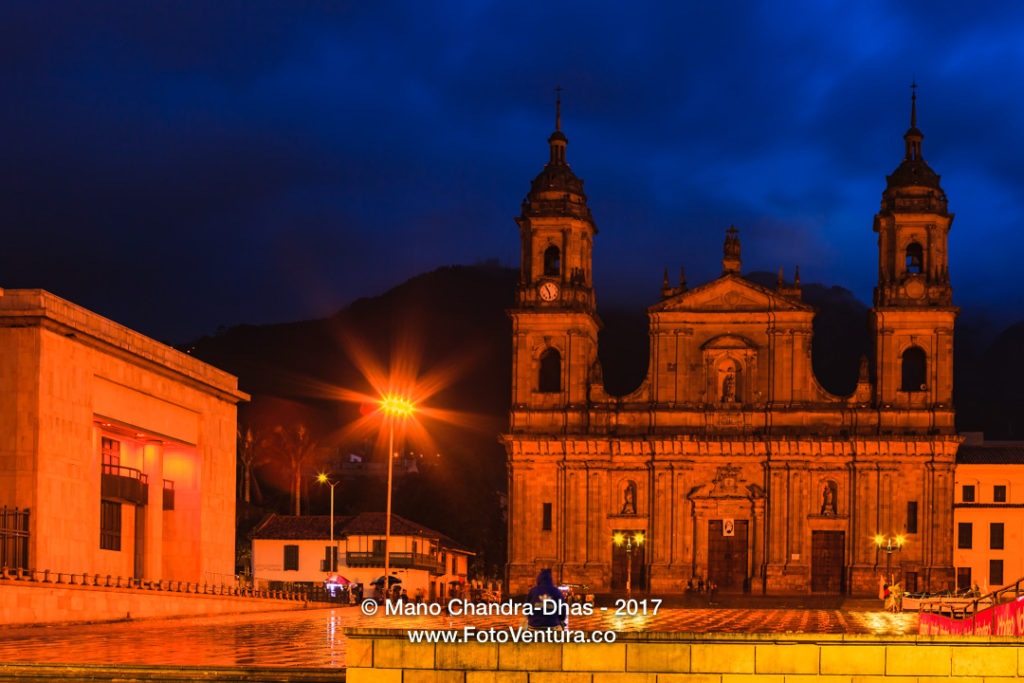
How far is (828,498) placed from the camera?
215 ft

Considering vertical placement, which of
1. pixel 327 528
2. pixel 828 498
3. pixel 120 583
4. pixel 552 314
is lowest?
pixel 327 528

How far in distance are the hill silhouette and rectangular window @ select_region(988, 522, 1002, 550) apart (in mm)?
39821

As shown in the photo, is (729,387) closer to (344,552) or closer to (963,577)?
(963,577)

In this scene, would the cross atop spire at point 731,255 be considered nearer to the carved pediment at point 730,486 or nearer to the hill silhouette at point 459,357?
the carved pediment at point 730,486

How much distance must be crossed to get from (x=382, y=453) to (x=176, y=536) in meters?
55.7

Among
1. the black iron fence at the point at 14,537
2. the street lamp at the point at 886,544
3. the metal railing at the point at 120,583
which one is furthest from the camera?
the street lamp at the point at 886,544

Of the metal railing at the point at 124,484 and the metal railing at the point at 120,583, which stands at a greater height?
the metal railing at the point at 124,484

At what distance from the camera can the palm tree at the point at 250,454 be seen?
304 ft

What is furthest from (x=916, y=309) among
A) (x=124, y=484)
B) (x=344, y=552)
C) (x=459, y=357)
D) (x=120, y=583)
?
(x=459, y=357)

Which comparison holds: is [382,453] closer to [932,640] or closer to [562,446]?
[562,446]

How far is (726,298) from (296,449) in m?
37.8

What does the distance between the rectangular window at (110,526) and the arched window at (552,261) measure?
85.7ft

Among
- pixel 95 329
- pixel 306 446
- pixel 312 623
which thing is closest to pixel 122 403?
pixel 95 329

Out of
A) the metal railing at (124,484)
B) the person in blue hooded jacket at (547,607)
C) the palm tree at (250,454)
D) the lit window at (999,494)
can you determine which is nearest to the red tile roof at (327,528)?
the palm tree at (250,454)
